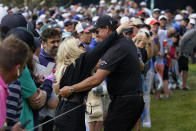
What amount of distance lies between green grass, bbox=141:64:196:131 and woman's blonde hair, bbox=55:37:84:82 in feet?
14.0

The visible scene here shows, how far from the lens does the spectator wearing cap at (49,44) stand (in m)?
5.16

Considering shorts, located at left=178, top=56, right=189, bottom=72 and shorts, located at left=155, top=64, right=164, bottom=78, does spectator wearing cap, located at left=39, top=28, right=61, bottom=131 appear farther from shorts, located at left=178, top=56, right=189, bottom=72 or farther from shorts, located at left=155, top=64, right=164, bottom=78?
shorts, located at left=178, top=56, right=189, bottom=72

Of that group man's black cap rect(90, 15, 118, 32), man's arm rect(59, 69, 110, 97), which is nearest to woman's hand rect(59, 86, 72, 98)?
man's arm rect(59, 69, 110, 97)

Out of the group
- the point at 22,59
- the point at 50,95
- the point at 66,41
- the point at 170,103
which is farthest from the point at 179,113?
the point at 22,59

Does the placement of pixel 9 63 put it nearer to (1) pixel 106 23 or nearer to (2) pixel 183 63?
(1) pixel 106 23

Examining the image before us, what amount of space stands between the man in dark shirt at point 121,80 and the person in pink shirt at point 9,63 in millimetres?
2140

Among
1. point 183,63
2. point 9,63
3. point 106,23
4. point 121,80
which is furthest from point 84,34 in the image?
point 183,63

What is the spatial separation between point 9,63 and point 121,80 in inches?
98.9

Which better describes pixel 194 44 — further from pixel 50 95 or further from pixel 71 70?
pixel 50 95

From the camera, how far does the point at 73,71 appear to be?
4914 mm

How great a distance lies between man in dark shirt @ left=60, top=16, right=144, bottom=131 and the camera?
5110 millimetres

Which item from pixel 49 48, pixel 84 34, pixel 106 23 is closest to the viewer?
pixel 49 48

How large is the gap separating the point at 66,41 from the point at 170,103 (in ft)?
23.0

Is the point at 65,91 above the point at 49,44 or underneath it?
underneath
